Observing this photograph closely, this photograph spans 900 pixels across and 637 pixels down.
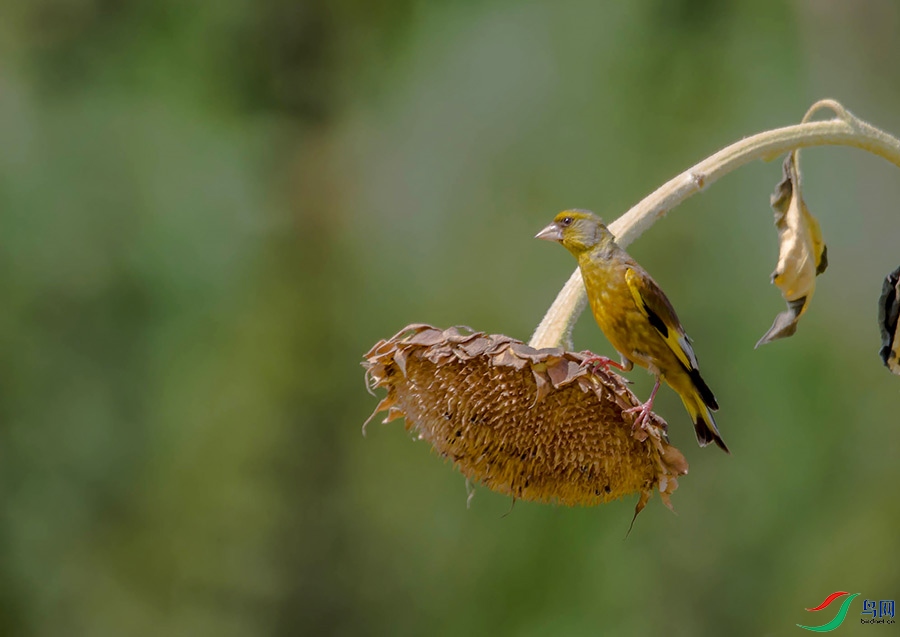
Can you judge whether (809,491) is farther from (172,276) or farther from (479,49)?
(172,276)

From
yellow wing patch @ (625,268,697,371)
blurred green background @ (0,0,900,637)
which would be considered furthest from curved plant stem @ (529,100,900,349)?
blurred green background @ (0,0,900,637)

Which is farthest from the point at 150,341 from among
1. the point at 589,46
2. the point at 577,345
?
the point at 589,46

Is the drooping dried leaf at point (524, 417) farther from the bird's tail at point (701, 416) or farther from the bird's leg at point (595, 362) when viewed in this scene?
the bird's tail at point (701, 416)

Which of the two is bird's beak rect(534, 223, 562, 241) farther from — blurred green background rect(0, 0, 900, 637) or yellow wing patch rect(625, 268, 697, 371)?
blurred green background rect(0, 0, 900, 637)

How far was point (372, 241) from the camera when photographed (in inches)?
298

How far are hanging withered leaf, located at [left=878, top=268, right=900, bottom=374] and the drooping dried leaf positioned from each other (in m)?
0.63

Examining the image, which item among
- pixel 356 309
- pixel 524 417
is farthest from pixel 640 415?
pixel 356 309

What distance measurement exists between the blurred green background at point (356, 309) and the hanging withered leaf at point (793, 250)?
3740mm

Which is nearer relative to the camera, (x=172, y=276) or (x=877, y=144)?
(x=877, y=144)

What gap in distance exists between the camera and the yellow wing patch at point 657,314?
2.12 m

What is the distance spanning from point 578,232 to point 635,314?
22 centimetres

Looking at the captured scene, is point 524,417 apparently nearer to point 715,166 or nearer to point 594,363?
point 594,363

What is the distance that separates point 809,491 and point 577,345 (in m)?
1.79

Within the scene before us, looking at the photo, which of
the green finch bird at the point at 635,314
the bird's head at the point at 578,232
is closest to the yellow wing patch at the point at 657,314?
the green finch bird at the point at 635,314
